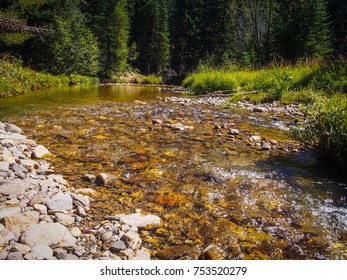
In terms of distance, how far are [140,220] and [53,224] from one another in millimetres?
649

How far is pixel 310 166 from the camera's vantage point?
3.40 m

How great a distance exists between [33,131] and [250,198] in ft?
12.7

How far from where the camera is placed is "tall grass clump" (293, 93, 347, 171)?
3113 mm

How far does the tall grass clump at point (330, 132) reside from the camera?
3113mm

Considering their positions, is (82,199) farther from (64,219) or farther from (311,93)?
(311,93)

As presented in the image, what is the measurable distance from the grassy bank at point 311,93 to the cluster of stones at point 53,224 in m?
2.48

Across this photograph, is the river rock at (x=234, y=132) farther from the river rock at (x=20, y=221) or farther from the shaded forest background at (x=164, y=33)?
the river rock at (x=20, y=221)

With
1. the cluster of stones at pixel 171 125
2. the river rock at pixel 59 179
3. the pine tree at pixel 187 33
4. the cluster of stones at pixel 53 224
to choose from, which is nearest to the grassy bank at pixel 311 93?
the cluster of stones at pixel 171 125

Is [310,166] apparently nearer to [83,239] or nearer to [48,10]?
[83,239]

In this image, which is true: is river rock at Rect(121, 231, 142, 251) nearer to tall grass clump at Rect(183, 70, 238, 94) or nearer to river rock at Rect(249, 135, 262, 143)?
river rock at Rect(249, 135, 262, 143)

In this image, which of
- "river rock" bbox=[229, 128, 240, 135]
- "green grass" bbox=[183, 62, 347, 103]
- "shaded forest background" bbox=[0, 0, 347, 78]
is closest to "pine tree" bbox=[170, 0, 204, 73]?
"shaded forest background" bbox=[0, 0, 347, 78]

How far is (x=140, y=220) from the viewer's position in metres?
2.14

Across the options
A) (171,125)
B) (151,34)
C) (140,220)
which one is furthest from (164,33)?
(140,220)

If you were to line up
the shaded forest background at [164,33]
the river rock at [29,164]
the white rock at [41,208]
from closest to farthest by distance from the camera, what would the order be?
1. the white rock at [41,208]
2. the river rock at [29,164]
3. the shaded forest background at [164,33]
